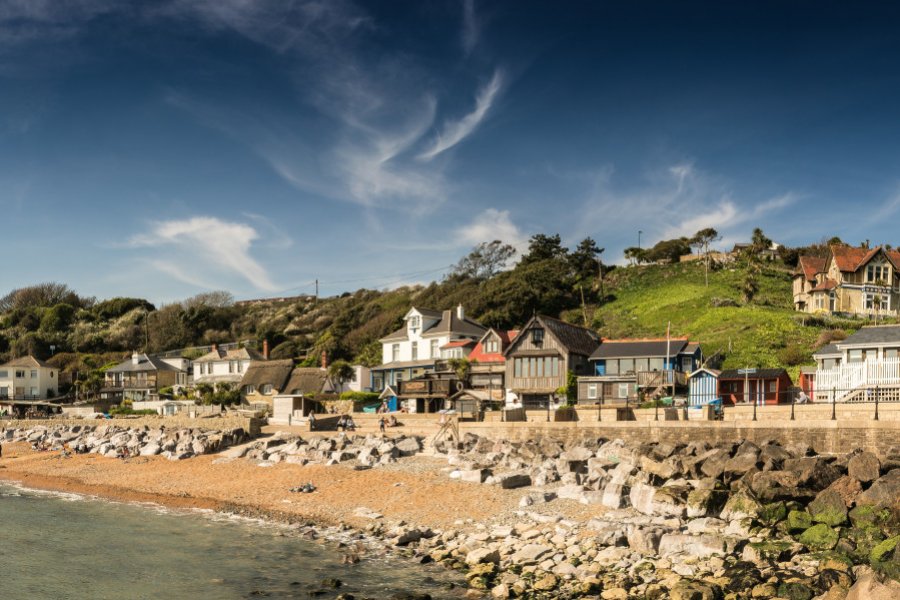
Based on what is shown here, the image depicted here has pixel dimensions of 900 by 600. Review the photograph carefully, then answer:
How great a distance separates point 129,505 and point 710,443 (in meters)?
25.2

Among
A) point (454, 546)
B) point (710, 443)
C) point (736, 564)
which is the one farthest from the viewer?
point (710, 443)

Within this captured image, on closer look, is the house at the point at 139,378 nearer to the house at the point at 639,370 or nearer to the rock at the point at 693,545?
the house at the point at 639,370

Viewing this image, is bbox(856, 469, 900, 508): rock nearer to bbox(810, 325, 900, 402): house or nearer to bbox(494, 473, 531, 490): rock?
bbox(494, 473, 531, 490): rock

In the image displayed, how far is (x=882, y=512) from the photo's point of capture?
63.2ft

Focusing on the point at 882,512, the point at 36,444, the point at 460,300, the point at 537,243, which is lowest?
the point at 36,444

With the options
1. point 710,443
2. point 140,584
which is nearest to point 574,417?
point 710,443

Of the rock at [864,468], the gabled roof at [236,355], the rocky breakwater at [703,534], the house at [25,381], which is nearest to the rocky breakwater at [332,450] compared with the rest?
the rocky breakwater at [703,534]

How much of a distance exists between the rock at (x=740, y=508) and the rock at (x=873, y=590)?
22.5 feet

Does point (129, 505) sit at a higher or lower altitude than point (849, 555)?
lower

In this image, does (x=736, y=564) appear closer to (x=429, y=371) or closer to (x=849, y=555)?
(x=849, y=555)

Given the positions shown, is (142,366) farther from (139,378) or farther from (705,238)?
(705,238)

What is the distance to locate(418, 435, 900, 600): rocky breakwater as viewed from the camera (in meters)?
16.4

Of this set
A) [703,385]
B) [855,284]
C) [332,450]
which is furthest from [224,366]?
[855,284]

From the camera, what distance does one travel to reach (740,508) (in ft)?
70.1
